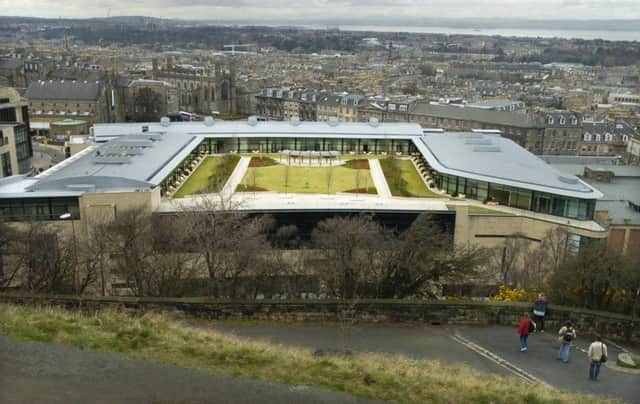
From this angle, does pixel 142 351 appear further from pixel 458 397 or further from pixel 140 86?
pixel 140 86

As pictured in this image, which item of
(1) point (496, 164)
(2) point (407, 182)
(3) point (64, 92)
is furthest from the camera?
(3) point (64, 92)

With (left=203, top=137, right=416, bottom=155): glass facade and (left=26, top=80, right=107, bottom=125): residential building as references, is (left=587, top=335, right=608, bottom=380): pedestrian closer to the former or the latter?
(left=203, top=137, right=416, bottom=155): glass facade

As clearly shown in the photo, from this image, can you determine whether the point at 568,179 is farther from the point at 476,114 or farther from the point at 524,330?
the point at 476,114

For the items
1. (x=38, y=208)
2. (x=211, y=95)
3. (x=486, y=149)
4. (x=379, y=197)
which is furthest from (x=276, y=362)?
(x=211, y=95)

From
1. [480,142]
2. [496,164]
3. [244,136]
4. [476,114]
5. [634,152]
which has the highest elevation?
[480,142]

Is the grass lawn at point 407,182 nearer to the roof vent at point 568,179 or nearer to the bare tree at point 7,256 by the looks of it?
the roof vent at point 568,179

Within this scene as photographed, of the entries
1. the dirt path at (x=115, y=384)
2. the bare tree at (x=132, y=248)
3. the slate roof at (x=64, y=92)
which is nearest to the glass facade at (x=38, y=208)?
the bare tree at (x=132, y=248)

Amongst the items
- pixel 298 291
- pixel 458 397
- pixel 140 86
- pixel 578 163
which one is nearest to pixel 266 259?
pixel 298 291

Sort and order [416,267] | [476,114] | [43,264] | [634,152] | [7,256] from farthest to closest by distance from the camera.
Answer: [476,114] → [634,152] → [7,256] → [43,264] → [416,267]
